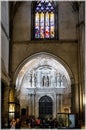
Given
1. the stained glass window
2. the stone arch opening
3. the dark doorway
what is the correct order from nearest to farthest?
the stained glass window → the stone arch opening → the dark doorway

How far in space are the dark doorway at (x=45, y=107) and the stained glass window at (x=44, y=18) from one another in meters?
16.9

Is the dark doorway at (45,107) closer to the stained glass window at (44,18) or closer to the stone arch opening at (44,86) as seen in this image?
the stone arch opening at (44,86)

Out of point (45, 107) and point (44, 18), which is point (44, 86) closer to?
point (45, 107)

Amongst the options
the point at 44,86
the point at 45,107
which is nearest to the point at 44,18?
the point at 44,86

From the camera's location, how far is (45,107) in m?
45.9

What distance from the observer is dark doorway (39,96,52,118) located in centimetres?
4572

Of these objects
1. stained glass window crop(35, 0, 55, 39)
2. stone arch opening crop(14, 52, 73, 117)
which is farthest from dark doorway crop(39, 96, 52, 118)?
stained glass window crop(35, 0, 55, 39)

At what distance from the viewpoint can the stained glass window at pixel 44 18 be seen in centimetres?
3084

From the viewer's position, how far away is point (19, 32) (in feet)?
101

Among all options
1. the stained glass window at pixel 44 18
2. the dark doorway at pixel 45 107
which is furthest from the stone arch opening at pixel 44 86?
the stained glass window at pixel 44 18

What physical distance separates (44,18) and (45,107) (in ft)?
57.7

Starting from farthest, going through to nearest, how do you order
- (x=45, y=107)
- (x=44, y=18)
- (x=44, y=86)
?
(x=44, y=86)
(x=45, y=107)
(x=44, y=18)

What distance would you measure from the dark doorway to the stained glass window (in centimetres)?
1686

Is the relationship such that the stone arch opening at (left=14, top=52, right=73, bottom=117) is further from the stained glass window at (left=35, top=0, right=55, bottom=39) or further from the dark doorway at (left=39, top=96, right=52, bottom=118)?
the stained glass window at (left=35, top=0, right=55, bottom=39)
